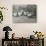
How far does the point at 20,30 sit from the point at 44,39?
72 centimetres

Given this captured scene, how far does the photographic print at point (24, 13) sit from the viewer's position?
436 cm

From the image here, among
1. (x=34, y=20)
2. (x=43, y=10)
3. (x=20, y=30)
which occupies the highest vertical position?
(x=43, y=10)

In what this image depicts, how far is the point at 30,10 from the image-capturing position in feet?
14.4

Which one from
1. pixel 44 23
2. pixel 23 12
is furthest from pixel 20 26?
pixel 44 23

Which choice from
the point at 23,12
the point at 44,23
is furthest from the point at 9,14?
the point at 44,23

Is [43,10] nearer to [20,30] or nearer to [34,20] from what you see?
[34,20]

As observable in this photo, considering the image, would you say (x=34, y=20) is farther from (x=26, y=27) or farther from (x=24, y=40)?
(x=24, y=40)

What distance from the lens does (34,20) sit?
4363 millimetres

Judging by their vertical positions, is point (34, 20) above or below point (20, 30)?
above

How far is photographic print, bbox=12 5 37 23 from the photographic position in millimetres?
4355

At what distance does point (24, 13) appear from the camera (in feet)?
14.3

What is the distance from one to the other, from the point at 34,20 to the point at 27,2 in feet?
1.76

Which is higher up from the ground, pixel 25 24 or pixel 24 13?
pixel 24 13

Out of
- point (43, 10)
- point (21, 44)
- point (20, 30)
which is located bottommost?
point (21, 44)
